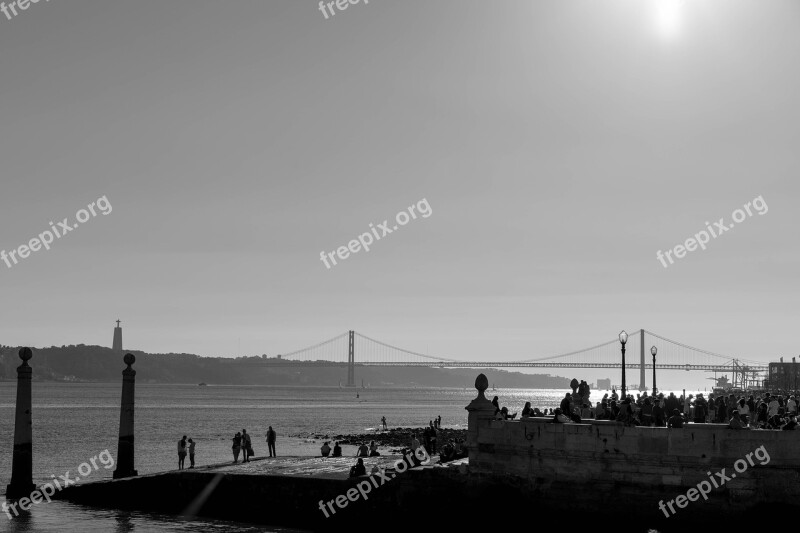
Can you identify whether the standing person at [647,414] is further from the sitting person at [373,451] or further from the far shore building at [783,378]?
the far shore building at [783,378]

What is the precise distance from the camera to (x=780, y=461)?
20156 millimetres

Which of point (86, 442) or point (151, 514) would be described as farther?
point (86, 442)

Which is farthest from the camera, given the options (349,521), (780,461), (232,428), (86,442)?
(232,428)

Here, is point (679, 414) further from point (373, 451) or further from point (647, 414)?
point (373, 451)

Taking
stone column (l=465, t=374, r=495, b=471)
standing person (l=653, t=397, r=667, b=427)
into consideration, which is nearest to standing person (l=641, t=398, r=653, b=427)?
standing person (l=653, t=397, r=667, b=427)

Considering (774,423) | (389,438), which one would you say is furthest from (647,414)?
(389,438)

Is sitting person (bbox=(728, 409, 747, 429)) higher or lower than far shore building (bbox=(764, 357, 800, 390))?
lower

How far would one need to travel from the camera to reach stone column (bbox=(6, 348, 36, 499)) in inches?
1128

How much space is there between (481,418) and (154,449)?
36254mm

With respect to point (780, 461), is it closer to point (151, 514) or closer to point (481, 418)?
point (481, 418)

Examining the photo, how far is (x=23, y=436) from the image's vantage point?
1138 inches

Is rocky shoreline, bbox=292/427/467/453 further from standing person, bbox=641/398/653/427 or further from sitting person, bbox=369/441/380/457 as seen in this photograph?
standing person, bbox=641/398/653/427

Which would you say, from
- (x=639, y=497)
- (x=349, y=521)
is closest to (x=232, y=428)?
(x=349, y=521)

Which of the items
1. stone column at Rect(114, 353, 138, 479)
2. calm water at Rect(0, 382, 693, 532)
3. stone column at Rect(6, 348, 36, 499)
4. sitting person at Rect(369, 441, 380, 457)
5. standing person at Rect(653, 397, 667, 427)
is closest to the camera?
standing person at Rect(653, 397, 667, 427)
